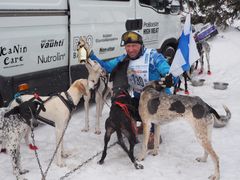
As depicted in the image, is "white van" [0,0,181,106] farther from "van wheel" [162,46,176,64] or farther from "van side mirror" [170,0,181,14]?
"van wheel" [162,46,176,64]

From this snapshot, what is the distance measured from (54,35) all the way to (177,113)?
2327 mm

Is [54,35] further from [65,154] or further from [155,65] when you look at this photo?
[65,154]

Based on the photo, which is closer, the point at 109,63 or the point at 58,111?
the point at 58,111

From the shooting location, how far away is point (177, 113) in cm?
409

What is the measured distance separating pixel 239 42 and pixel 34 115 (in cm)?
1077

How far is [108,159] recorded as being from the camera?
4523mm

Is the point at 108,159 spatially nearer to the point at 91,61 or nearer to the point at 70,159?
the point at 70,159

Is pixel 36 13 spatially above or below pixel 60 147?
above

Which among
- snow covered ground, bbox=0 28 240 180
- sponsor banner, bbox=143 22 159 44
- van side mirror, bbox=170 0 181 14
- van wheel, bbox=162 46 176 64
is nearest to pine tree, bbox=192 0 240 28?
van side mirror, bbox=170 0 181 14

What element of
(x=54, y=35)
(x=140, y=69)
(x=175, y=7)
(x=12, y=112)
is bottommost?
(x=12, y=112)

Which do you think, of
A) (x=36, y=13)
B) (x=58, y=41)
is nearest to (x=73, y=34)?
(x=58, y=41)

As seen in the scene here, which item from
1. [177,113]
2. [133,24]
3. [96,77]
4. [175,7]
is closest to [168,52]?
[175,7]

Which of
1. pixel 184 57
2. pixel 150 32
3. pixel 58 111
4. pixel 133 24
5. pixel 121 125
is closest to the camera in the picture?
pixel 58 111

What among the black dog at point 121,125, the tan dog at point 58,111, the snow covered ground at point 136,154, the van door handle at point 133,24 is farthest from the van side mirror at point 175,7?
the tan dog at point 58,111
